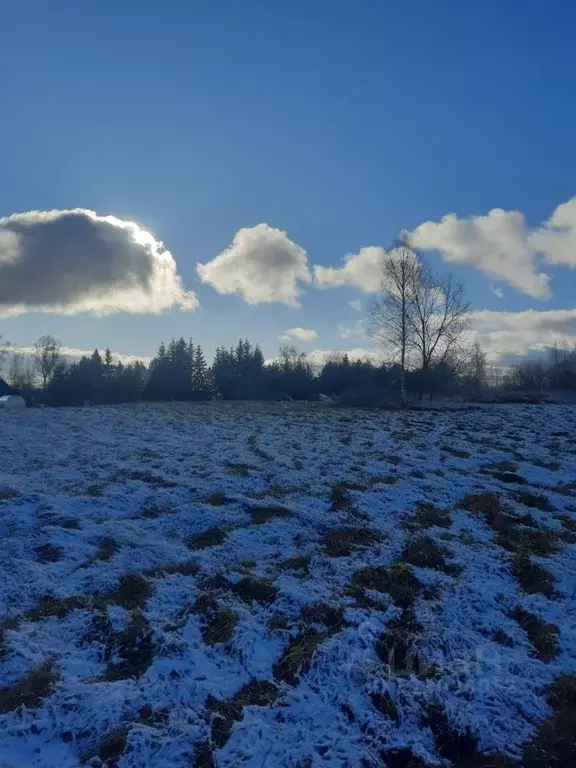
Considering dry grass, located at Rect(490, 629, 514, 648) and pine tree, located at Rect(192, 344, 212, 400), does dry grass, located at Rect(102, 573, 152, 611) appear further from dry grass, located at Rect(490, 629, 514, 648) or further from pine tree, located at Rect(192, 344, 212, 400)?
pine tree, located at Rect(192, 344, 212, 400)

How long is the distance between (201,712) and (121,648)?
4.14ft

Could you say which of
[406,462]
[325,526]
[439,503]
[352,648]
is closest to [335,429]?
[406,462]

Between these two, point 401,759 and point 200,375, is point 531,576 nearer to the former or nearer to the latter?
point 401,759

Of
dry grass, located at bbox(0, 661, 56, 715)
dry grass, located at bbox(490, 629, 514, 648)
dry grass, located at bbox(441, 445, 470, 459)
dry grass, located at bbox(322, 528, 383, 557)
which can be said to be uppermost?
dry grass, located at bbox(441, 445, 470, 459)

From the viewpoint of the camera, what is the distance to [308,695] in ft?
14.6

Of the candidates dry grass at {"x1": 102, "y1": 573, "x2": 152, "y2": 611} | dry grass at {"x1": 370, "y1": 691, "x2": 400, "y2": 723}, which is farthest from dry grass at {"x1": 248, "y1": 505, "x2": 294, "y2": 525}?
dry grass at {"x1": 370, "y1": 691, "x2": 400, "y2": 723}

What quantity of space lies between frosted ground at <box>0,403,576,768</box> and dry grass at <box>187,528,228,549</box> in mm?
62

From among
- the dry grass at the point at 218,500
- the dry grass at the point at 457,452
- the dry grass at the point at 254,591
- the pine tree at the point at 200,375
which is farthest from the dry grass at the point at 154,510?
the pine tree at the point at 200,375

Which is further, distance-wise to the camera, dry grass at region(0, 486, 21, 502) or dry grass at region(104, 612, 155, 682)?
dry grass at region(0, 486, 21, 502)

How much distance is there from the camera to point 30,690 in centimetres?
428

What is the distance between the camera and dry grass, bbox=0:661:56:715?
13.6ft

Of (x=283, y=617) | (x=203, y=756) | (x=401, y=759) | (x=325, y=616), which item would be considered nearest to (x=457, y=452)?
(x=325, y=616)

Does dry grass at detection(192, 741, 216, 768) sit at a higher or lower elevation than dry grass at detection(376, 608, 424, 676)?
lower

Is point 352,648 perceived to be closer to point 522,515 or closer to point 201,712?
point 201,712
